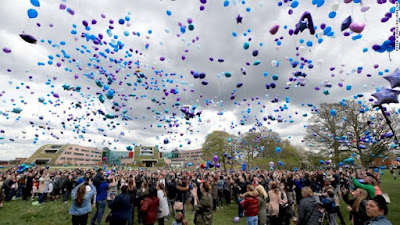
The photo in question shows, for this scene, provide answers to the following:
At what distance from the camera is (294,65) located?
1021 cm

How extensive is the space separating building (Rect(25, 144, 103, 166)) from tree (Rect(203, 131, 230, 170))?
61.9m

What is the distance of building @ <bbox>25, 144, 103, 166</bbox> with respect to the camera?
76.1 m

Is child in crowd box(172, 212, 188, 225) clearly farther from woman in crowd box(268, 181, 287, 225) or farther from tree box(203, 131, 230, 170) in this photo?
tree box(203, 131, 230, 170)

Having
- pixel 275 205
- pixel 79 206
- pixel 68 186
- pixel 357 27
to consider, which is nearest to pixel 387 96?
pixel 357 27

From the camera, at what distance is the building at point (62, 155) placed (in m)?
76.1

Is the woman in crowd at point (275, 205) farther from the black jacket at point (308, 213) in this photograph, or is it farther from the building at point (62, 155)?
the building at point (62, 155)

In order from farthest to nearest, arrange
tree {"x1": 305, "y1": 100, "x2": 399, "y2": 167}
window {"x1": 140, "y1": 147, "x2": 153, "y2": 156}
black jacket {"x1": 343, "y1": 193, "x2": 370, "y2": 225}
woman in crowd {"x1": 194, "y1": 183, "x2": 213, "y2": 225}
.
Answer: window {"x1": 140, "y1": 147, "x2": 153, "y2": 156}, tree {"x1": 305, "y1": 100, "x2": 399, "y2": 167}, woman in crowd {"x1": 194, "y1": 183, "x2": 213, "y2": 225}, black jacket {"x1": 343, "y1": 193, "x2": 370, "y2": 225}

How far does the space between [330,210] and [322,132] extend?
71.2ft

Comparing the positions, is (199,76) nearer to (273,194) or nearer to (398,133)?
(273,194)

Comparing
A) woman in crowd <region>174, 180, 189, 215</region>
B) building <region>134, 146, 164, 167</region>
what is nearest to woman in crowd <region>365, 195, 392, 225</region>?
woman in crowd <region>174, 180, 189, 215</region>

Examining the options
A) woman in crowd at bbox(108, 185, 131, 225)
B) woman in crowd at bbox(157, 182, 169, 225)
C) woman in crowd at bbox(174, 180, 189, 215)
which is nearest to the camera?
woman in crowd at bbox(108, 185, 131, 225)

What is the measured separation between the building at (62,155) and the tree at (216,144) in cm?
6195

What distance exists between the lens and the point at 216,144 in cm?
Result: 3909

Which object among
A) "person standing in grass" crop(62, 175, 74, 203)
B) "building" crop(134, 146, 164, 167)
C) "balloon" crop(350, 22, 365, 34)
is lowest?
"person standing in grass" crop(62, 175, 74, 203)
